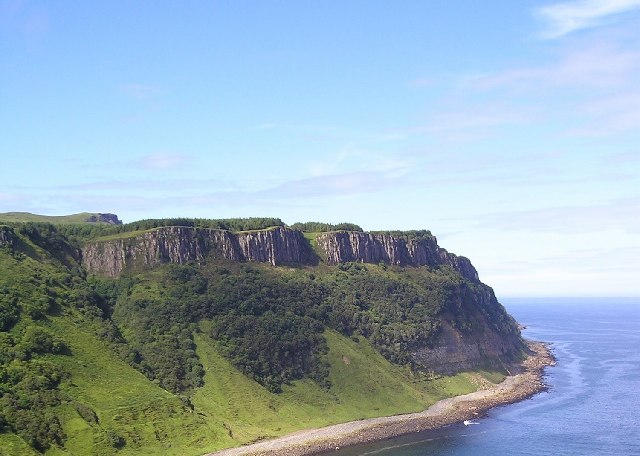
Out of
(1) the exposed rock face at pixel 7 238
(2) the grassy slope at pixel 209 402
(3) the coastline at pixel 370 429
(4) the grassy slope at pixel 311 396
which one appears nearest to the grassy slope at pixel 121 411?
(2) the grassy slope at pixel 209 402

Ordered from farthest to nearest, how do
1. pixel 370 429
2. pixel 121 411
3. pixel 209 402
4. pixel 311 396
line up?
pixel 311 396
pixel 370 429
pixel 209 402
pixel 121 411

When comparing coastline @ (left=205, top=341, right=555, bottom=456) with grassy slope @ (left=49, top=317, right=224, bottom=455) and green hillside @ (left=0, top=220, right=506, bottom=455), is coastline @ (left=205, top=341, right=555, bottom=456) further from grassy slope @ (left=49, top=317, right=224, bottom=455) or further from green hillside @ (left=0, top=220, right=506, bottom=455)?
grassy slope @ (left=49, top=317, right=224, bottom=455)

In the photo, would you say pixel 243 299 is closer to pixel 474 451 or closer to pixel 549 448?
pixel 474 451

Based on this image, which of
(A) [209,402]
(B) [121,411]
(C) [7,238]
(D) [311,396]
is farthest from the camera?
(C) [7,238]

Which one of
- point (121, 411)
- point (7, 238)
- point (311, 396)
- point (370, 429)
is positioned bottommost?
point (370, 429)

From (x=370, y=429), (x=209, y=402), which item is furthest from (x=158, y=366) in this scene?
(x=370, y=429)

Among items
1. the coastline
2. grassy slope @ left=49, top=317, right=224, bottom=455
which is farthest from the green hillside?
the coastline

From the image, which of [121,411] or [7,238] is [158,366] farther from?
[7,238]

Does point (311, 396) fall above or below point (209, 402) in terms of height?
below
